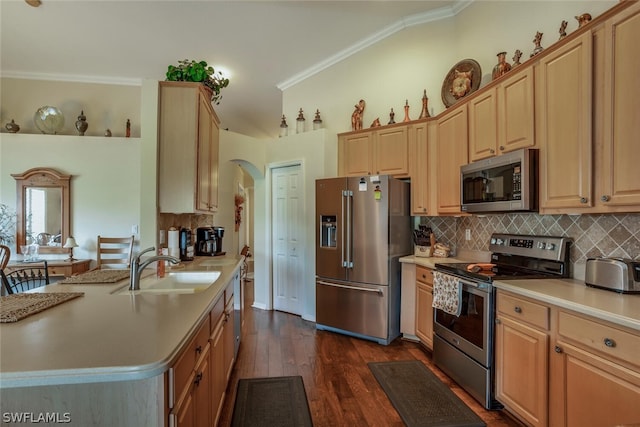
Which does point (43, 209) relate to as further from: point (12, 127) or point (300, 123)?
point (300, 123)

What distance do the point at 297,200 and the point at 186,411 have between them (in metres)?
3.30

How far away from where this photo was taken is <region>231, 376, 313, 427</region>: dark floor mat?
2092 millimetres

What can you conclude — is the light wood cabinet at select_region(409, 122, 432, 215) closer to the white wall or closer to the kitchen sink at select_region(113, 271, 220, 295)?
the kitchen sink at select_region(113, 271, 220, 295)

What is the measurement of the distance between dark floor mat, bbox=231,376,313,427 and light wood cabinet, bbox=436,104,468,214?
2.11 metres

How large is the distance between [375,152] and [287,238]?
66.6 inches

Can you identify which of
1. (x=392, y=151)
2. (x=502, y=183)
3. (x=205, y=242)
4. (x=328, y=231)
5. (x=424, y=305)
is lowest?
(x=424, y=305)

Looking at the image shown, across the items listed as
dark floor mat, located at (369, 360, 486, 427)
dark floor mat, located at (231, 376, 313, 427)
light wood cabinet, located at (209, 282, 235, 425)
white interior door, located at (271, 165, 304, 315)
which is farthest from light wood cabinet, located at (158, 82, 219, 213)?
dark floor mat, located at (369, 360, 486, 427)

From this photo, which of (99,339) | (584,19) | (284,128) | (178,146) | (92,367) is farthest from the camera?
(284,128)

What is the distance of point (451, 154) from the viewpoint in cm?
312

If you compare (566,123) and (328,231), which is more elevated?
(566,123)

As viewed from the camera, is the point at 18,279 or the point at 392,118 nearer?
the point at 18,279

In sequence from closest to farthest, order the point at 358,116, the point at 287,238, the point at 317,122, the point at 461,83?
1. the point at 461,83
2. the point at 358,116
3. the point at 317,122
4. the point at 287,238

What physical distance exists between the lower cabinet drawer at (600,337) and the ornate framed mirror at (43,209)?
545 centimetres

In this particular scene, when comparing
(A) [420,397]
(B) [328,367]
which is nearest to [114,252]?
(B) [328,367]
